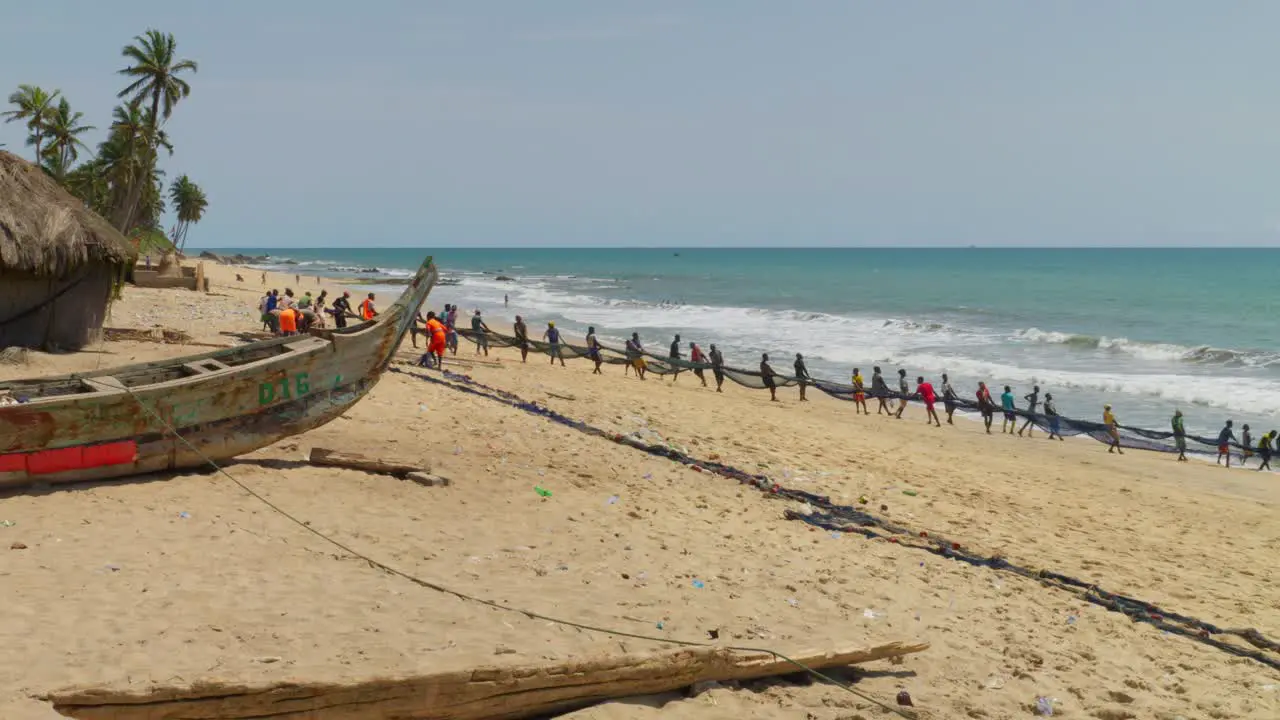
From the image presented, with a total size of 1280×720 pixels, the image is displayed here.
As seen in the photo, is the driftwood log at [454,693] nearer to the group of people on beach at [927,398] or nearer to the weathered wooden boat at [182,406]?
the weathered wooden boat at [182,406]

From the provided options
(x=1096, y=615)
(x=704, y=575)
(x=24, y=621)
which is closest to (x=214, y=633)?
(x=24, y=621)

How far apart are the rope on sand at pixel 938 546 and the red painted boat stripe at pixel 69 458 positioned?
5989 mm

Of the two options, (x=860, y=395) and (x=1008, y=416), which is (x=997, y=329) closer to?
(x=860, y=395)

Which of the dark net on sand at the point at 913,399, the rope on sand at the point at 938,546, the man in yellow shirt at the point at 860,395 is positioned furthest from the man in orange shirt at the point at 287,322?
the man in yellow shirt at the point at 860,395

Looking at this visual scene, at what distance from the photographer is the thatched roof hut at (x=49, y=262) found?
1422cm

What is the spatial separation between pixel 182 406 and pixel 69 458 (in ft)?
3.08

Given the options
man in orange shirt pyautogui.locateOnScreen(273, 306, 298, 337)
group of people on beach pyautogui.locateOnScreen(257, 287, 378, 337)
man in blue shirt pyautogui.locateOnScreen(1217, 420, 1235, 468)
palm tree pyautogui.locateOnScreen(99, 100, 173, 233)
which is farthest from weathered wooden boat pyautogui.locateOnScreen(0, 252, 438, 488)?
palm tree pyautogui.locateOnScreen(99, 100, 173, 233)

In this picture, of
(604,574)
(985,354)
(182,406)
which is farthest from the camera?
(985,354)

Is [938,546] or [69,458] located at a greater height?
[69,458]

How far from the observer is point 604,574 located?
25.1 ft

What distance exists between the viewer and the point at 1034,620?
25.8 feet

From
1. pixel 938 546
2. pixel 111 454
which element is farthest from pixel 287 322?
pixel 938 546

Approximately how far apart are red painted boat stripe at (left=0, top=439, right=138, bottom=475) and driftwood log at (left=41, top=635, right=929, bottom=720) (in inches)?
162

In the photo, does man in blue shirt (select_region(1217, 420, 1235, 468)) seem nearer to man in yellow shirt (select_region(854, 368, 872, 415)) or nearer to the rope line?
man in yellow shirt (select_region(854, 368, 872, 415))
